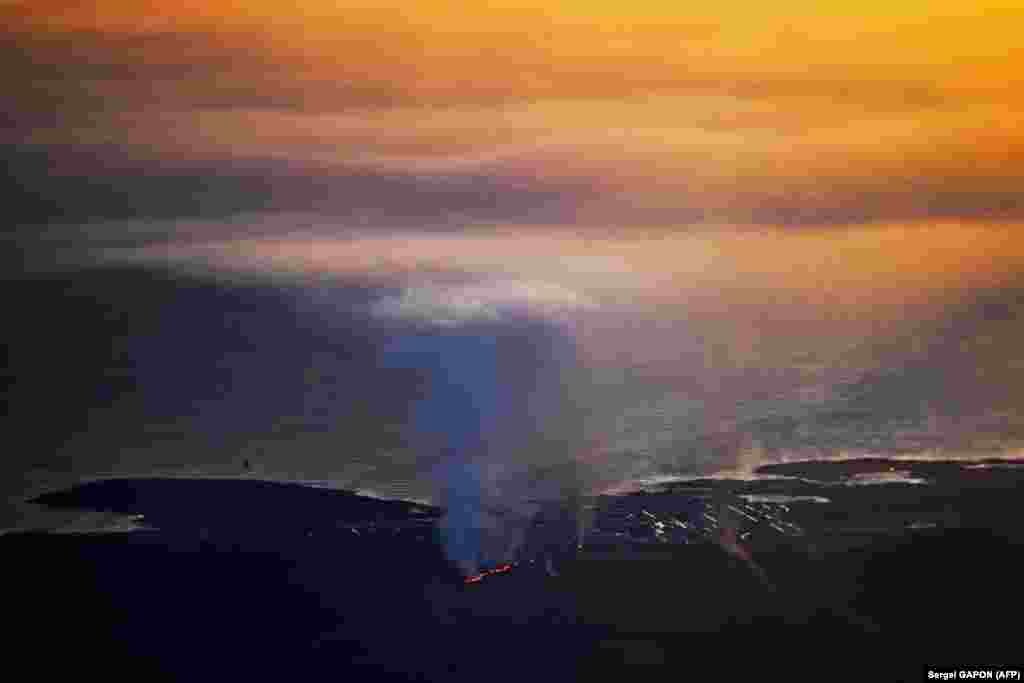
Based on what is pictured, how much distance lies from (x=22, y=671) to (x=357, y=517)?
1.32m

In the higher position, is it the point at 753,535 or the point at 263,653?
the point at 753,535

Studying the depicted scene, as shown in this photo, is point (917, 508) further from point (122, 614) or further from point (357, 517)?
point (122, 614)

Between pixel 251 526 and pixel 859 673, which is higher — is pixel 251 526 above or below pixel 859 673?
above

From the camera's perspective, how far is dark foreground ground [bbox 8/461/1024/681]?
6160 mm

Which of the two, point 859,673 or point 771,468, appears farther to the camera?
point 771,468

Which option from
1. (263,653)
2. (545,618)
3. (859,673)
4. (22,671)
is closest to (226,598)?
(263,653)

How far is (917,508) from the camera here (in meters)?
6.67

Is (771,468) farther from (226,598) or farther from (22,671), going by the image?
(22,671)

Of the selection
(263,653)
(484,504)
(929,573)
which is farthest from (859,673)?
(263,653)

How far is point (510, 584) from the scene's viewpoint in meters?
6.36

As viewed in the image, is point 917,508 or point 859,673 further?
point 917,508

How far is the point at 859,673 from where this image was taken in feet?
19.9

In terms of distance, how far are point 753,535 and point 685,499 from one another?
31 centimetres

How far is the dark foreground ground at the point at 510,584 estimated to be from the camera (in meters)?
6.16
